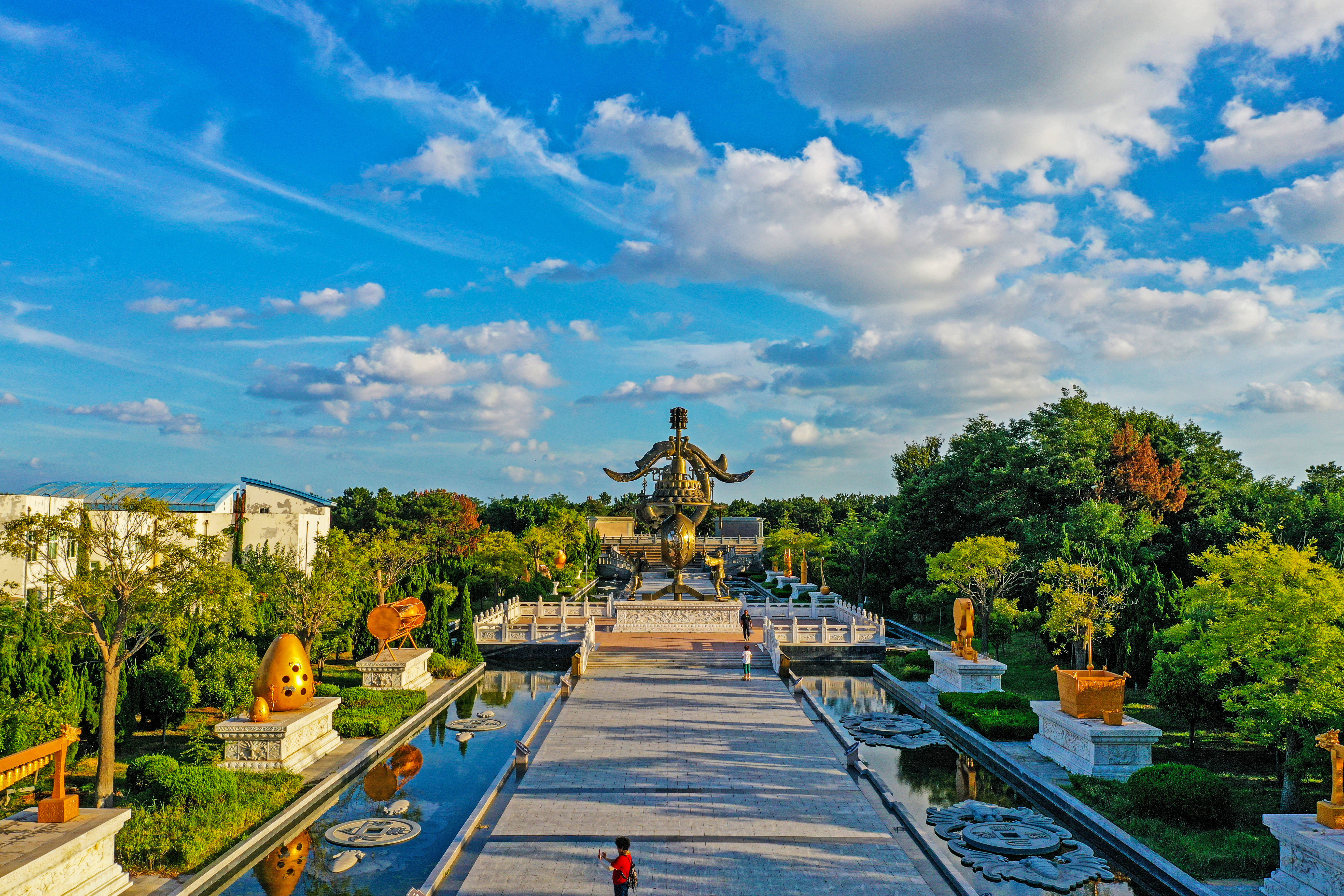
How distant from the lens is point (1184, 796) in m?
13.4

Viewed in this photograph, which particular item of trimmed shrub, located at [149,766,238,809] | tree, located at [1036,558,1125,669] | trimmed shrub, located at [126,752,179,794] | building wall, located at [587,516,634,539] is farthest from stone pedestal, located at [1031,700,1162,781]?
building wall, located at [587,516,634,539]

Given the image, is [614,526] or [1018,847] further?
[614,526]

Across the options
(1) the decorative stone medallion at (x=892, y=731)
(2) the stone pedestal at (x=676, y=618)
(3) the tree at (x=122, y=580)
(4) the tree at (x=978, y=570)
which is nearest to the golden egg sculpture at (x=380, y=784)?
(3) the tree at (x=122, y=580)

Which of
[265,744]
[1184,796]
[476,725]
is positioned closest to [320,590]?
[476,725]

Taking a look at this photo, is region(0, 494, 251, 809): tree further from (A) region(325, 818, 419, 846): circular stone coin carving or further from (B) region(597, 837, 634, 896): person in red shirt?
(B) region(597, 837, 634, 896): person in red shirt

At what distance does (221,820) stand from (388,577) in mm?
17618

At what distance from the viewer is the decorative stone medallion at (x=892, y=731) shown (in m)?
19.7

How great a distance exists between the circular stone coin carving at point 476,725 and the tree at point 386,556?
600cm

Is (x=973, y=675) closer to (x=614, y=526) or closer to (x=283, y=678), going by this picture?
(x=283, y=678)

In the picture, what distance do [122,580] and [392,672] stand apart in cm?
1046

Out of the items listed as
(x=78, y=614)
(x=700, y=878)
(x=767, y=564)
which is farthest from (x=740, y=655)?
(x=767, y=564)

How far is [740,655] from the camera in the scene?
29.0 meters

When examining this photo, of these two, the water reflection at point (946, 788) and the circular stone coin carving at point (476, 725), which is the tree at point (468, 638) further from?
the water reflection at point (946, 788)

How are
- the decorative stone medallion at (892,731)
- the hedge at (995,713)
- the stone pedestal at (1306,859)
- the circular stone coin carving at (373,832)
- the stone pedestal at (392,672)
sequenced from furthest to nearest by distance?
the stone pedestal at (392,672)
the decorative stone medallion at (892,731)
the hedge at (995,713)
the circular stone coin carving at (373,832)
the stone pedestal at (1306,859)
